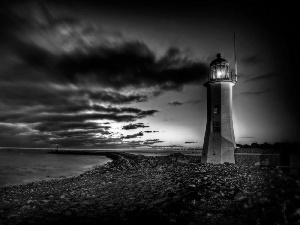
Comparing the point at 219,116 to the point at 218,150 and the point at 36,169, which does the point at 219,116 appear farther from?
the point at 36,169

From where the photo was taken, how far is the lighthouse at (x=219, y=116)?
72.8 feet

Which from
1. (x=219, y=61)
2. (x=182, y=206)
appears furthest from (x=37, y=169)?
(x=182, y=206)

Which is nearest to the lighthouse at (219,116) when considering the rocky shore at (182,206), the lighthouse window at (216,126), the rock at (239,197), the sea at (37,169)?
the lighthouse window at (216,126)

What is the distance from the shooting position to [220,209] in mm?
9430

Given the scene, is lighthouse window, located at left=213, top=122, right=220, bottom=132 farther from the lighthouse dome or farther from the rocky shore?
the rocky shore

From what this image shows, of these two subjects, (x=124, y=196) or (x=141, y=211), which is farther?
(x=124, y=196)

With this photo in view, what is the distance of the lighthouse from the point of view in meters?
22.2

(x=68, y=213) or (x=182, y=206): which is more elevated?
(x=182, y=206)

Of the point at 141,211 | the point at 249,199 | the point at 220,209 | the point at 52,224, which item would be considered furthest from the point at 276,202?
the point at 52,224

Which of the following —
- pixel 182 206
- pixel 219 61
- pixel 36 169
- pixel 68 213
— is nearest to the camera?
pixel 182 206

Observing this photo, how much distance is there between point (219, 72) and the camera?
76.7ft

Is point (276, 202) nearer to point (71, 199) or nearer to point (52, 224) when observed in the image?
point (52, 224)

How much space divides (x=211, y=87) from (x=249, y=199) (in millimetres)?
14816

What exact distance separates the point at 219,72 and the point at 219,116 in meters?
4.39
